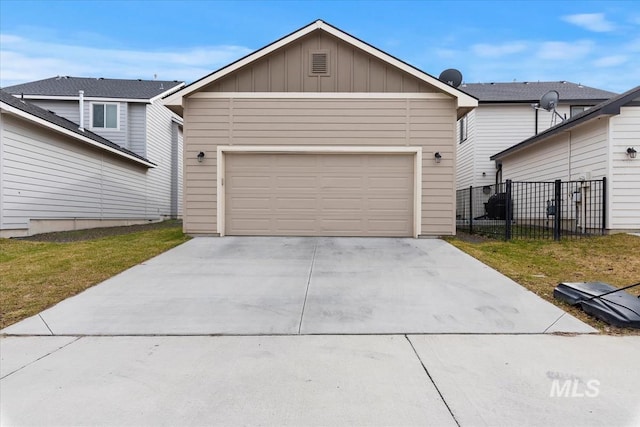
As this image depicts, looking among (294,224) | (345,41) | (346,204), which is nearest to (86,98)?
(294,224)

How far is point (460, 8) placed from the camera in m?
12.6

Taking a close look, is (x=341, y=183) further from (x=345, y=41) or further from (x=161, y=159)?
(x=161, y=159)

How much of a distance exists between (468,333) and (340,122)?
7026 millimetres

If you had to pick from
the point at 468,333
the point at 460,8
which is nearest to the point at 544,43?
the point at 460,8

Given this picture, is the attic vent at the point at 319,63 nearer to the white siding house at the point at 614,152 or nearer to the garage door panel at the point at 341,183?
the garage door panel at the point at 341,183

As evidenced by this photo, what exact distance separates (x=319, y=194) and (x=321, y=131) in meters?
1.63

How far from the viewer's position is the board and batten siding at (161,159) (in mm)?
19203

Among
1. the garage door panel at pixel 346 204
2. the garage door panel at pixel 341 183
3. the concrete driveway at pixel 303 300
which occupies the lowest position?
the concrete driveway at pixel 303 300

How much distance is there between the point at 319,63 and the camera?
1007cm

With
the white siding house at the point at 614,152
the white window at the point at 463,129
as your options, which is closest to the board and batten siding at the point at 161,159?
the white window at the point at 463,129

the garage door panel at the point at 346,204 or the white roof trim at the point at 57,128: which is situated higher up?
the white roof trim at the point at 57,128

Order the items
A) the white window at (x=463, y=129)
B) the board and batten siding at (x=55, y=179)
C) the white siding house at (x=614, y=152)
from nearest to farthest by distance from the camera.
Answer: the white siding house at (x=614, y=152), the board and batten siding at (x=55, y=179), the white window at (x=463, y=129)

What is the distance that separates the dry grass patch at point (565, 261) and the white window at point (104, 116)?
53.5ft
